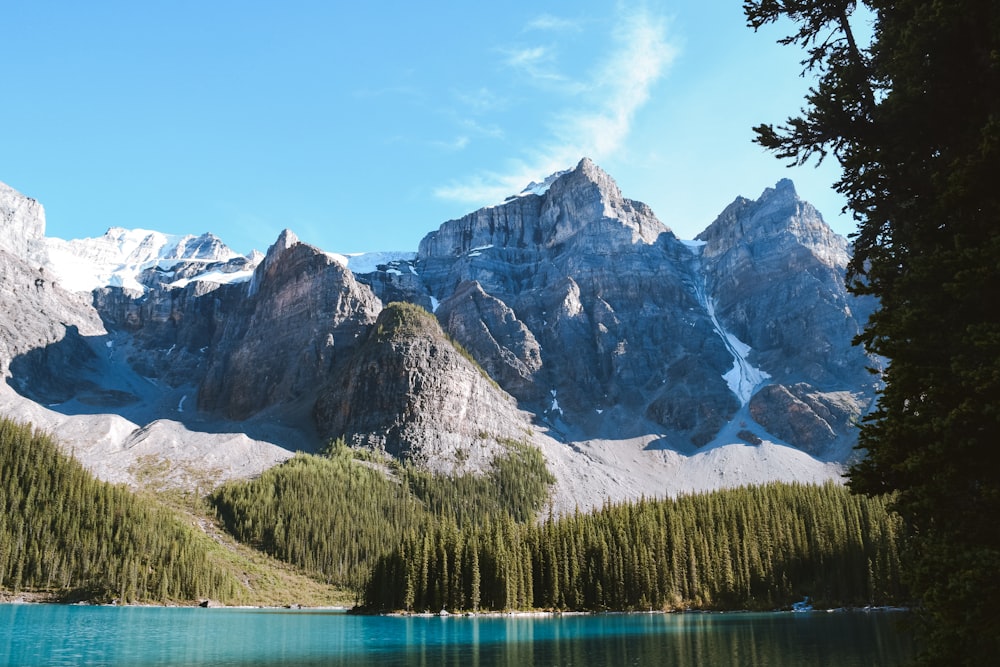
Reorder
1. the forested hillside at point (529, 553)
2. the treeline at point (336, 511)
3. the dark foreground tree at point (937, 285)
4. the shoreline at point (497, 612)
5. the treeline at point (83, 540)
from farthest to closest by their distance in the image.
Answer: the treeline at point (336, 511) → the treeline at point (83, 540) → the forested hillside at point (529, 553) → the shoreline at point (497, 612) → the dark foreground tree at point (937, 285)

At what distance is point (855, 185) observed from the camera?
18.0m

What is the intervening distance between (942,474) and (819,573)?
113 m

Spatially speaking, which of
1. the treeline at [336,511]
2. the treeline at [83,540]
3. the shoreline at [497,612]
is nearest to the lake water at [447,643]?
the shoreline at [497,612]

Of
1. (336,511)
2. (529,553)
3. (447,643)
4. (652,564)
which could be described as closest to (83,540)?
(336,511)

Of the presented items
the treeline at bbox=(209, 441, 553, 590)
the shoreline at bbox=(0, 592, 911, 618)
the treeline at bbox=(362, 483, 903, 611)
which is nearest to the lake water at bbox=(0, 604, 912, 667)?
the shoreline at bbox=(0, 592, 911, 618)

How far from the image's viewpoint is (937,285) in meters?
14.7

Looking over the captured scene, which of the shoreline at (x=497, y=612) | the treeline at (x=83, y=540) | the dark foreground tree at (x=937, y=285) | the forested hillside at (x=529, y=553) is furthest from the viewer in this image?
the treeline at (x=83, y=540)

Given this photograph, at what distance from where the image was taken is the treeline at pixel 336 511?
166 meters

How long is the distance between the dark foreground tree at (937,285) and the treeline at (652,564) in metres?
95.1

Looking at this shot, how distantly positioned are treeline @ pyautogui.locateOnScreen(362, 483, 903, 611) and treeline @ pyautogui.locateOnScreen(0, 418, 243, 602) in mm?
38955

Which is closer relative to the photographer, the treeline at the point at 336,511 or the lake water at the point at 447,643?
the lake water at the point at 447,643

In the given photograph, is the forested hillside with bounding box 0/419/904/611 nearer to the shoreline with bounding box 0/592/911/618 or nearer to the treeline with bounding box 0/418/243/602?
the treeline with bounding box 0/418/243/602

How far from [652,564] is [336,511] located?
93275 mm

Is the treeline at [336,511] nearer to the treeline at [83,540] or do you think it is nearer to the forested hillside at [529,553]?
the forested hillside at [529,553]
